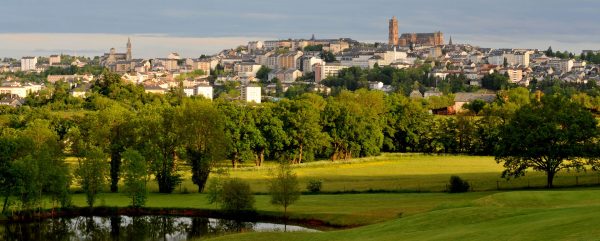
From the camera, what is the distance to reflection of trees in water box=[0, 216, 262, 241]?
45.4 meters

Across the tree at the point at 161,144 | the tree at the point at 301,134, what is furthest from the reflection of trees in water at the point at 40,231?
the tree at the point at 301,134

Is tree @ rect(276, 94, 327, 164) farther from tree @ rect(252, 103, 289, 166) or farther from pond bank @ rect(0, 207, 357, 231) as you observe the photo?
pond bank @ rect(0, 207, 357, 231)

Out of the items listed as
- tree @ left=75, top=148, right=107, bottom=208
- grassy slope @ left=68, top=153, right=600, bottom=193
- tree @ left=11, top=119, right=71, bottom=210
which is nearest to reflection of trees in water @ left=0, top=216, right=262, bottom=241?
tree @ left=11, top=119, right=71, bottom=210

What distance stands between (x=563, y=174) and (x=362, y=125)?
26822mm

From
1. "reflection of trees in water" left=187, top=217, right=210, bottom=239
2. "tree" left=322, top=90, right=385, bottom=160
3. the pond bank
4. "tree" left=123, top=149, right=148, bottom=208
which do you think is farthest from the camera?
"tree" left=322, top=90, right=385, bottom=160

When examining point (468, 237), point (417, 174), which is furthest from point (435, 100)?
point (468, 237)

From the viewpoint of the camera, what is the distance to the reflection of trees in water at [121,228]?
149 ft

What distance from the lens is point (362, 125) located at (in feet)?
283

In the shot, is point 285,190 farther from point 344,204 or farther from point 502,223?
point 502,223

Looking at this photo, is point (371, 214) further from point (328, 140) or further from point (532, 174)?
point (328, 140)

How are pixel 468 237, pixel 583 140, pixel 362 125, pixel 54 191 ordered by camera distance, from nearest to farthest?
pixel 468 237 → pixel 54 191 → pixel 583 140 → pixel 362 125

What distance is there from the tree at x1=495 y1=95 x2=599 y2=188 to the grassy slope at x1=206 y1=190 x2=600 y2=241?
1433cm

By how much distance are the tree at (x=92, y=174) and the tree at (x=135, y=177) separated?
1.39 m

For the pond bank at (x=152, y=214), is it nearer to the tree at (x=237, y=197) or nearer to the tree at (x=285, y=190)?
the tree at (x=237, y=197)
